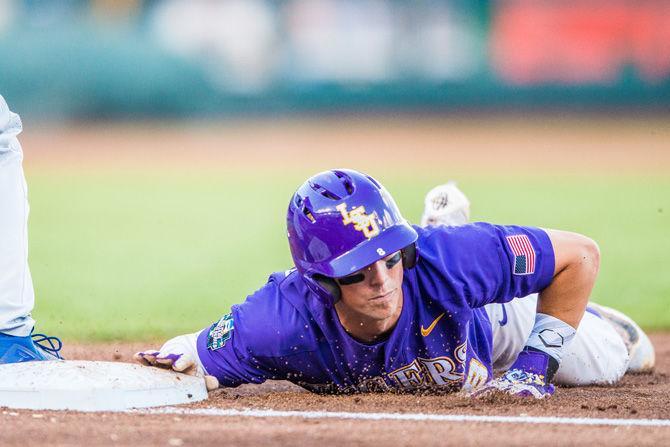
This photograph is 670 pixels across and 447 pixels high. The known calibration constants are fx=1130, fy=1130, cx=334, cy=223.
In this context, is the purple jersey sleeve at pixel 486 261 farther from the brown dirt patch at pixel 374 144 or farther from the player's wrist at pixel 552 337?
the brown dirt patch at pixel 374 144

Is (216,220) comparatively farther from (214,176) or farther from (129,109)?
(129,109)

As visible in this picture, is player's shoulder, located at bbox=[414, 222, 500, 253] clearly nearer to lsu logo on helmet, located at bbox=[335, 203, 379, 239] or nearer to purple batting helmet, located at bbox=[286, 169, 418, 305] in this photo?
purple batting helmet, located at bbox=[286, 169, 418, 305]

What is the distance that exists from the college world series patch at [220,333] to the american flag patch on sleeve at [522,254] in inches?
43.4

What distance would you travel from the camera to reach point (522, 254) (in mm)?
4141

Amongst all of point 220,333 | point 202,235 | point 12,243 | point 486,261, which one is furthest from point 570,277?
point 202,235

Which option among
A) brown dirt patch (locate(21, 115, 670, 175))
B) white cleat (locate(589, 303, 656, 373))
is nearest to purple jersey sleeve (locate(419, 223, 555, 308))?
white cleat (locate(589, 303, 656, 373))

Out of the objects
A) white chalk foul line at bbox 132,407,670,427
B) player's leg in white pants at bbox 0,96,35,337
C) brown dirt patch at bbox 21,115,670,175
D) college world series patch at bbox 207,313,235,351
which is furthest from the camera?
brown dirt patch at bbox 21,115,670,175

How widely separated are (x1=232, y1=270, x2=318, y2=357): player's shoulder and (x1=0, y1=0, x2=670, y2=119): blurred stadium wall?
832 inches

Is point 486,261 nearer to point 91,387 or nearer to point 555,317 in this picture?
point 555,317

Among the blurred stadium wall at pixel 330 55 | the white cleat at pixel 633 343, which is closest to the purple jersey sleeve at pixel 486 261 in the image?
the white cleat at pixel 633 343

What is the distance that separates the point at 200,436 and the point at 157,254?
826 cm

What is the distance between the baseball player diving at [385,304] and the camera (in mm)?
3982

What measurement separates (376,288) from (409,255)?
194mm

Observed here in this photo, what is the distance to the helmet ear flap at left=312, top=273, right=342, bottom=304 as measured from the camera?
402 cm
